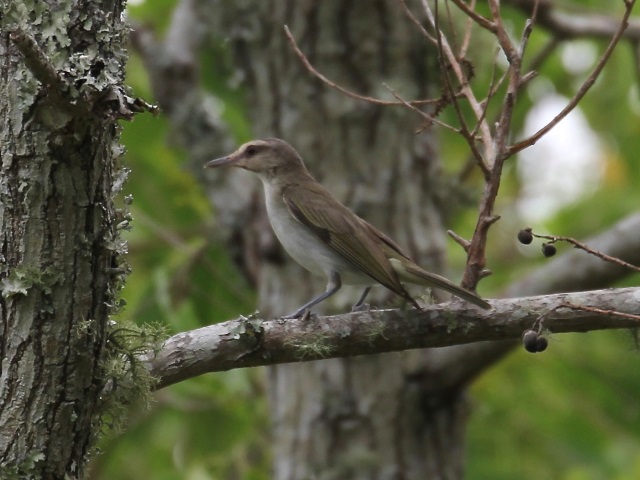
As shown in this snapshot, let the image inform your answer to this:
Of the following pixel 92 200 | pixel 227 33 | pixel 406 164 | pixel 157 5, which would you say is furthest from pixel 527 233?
pixel 157 5

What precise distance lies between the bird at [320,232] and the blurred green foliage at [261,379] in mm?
1465

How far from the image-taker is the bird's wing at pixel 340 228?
439 cm

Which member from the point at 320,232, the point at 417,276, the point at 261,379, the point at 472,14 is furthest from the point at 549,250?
the point at 261,379

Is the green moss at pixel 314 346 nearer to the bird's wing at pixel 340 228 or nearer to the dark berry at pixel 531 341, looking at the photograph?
the dark berry at pixel 531 341

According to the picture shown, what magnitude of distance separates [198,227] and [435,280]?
3.92m

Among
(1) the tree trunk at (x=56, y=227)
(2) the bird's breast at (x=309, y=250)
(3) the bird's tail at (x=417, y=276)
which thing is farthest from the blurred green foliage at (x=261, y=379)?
(1) the tree trunk at (x=56, y=227)

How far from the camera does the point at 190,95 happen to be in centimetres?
702

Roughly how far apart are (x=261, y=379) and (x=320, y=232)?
319cm

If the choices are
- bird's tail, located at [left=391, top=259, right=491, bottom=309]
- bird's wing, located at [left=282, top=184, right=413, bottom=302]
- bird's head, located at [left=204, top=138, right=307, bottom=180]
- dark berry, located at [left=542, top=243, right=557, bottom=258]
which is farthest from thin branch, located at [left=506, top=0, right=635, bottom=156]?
bird's head, located at [left=204, top=138, right=307, bottom=180]

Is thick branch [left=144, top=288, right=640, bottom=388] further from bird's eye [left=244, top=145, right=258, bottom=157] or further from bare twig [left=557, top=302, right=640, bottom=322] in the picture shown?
bird's eye [left=244, top=145, right=258, bottom=157]

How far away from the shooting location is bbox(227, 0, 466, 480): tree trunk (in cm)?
586

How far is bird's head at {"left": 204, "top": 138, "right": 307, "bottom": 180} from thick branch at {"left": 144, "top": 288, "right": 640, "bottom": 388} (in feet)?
7.70

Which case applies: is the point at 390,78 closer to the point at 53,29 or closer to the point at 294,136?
the point at 294,136

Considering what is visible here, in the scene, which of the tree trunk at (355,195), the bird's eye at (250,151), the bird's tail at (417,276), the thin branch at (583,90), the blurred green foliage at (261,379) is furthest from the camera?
the blurred green foliage at (261,379)
